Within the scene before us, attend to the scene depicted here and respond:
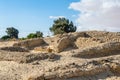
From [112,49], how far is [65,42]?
16.5 feet

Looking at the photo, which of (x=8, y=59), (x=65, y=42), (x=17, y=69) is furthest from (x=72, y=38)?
(x=17, y=69)

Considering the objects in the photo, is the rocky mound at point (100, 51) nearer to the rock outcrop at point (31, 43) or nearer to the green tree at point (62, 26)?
the rock outcrop at point (31, 43)

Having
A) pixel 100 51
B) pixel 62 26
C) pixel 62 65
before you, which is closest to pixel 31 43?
pixel 100 51

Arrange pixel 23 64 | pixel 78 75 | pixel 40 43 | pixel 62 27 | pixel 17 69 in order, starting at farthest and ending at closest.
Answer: pixel 62 27, pixel 40 43, pixel 23 64, pixel 17 69, pixel 78 75

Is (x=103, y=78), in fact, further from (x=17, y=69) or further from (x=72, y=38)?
(x=72, y=38)

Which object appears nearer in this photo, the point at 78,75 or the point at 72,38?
the point at 78,75

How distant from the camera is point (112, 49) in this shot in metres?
15.7

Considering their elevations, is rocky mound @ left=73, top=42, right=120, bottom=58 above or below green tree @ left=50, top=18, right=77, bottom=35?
below

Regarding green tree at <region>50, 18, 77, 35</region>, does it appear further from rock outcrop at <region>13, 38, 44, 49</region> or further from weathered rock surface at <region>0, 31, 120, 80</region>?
weathered rock surface at <region>0, 31, 120, 80</region>

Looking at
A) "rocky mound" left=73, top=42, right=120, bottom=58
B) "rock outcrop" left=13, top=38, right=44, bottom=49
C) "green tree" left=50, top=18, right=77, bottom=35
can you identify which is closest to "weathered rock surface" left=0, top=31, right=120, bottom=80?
"rocky mound" left=73, top=42, right=120, bottom=58

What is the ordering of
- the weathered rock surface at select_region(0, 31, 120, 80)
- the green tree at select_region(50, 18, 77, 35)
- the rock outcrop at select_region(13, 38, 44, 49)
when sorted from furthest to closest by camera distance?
the green tree at select_region(50, 18, 77, 35), the rock outcrop at select_region(13, 38, 44, 49), the weathered rock surface at select_region(0, 31, 120, 80)

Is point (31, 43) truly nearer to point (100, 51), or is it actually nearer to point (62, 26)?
point (100, 51)

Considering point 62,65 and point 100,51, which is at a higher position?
point 100,51

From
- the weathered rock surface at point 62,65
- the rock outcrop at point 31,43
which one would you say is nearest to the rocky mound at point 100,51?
the weathered rock surface at point 62,65
